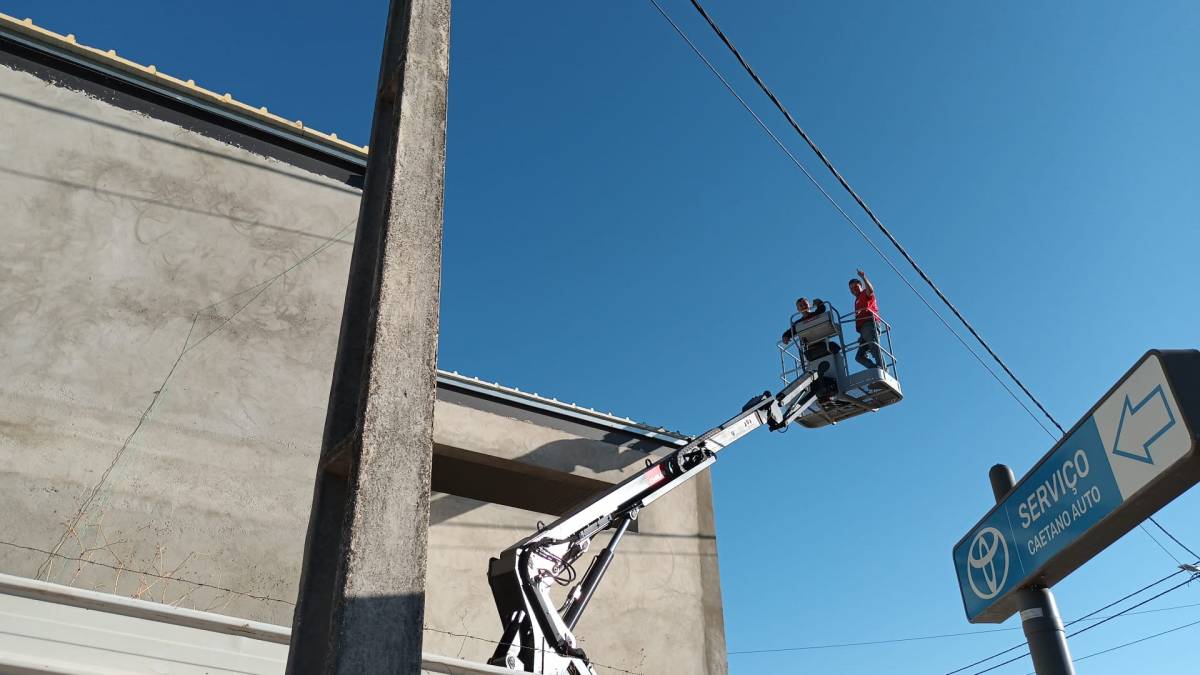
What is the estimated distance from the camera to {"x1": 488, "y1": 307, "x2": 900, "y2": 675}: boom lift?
10.1 metres

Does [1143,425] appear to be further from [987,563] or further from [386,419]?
[386,419]

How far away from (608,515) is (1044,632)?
836cm

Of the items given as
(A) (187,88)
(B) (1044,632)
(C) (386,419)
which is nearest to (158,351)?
(A) (187,88)

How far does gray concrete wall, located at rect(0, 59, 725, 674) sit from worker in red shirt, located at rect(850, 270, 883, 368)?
7.50 m

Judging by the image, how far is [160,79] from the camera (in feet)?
33.6

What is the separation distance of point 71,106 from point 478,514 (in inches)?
270

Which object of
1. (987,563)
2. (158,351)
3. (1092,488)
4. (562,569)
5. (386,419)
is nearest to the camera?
(1092,488)

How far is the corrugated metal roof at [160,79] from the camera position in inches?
377

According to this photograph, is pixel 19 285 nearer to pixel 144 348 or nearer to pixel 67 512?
pixel 144 348

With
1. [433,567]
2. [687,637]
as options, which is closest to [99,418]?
[433,567]

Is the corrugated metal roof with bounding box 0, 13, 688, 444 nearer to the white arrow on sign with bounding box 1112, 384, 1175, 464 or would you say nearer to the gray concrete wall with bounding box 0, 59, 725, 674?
the gray concrete wall with bounding box 0, 59, 725, 674

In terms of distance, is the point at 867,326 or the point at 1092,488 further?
the point at 867,326

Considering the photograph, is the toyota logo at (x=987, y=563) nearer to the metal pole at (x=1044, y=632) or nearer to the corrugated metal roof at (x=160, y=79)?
the metal pole at (x=1044, y=632)

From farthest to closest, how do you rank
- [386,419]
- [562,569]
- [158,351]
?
[562,569], [158,351], [386,419]
